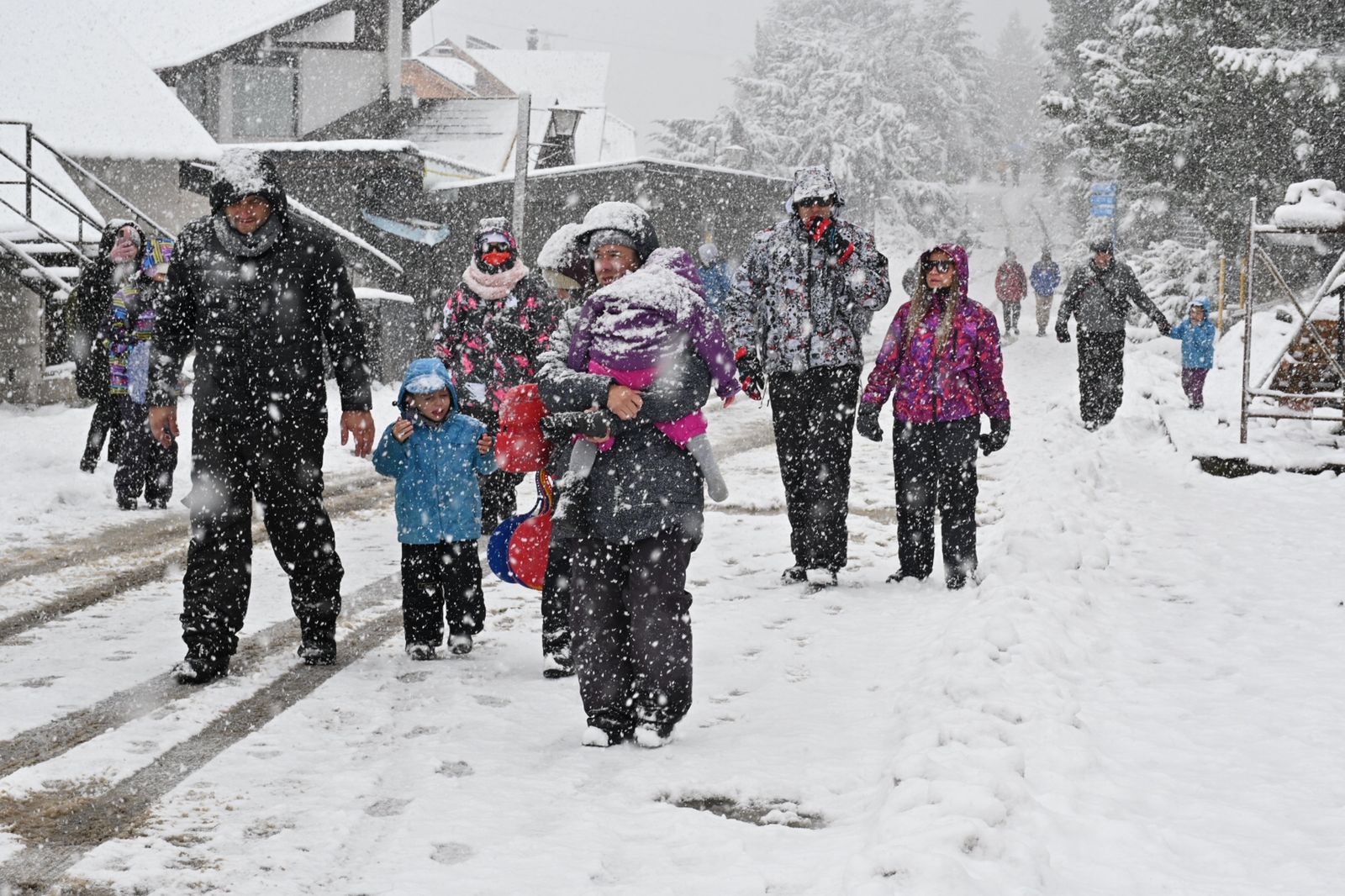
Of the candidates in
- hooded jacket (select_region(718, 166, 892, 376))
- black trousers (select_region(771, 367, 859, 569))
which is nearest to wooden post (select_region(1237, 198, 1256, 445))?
hooded jacket (select_region(718, 166, 892, 376))

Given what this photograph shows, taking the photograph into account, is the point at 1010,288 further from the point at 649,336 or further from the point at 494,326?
the point at 649,336

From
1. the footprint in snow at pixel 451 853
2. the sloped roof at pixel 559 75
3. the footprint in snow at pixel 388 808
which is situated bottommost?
the footprint in snow at pixel 451 853

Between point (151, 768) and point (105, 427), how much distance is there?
661 centimetres

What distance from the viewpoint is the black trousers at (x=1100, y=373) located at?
1216 centimetres

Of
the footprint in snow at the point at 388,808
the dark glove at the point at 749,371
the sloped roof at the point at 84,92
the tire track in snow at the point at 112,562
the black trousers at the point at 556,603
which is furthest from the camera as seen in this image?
the sloped roof at the point at 84,92

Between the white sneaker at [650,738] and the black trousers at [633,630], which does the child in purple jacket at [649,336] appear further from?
the white sneaker at [650,738]

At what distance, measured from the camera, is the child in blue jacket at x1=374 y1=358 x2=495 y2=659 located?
526cm

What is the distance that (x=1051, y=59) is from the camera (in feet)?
177

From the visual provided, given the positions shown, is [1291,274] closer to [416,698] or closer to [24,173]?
[24,173]

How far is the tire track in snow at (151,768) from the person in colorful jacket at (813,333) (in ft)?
7.59

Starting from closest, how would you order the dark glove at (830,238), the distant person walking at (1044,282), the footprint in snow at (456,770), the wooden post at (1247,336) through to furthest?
the footprint in snow at (456,770) → the dark glove at (830,238) → the wooden post at (1247,336) → the distant person walking at (1044,282)

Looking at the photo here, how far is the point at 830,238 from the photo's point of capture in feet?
21.6

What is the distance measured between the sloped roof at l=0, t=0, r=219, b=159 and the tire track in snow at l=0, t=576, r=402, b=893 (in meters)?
14.6

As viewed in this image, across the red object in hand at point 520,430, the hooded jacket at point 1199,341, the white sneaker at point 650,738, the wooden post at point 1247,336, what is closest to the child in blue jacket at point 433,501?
the red object in hand at point 520,430
